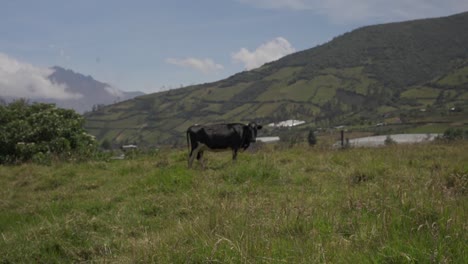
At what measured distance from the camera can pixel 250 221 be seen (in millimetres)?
4820

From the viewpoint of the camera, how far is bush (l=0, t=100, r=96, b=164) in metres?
21.4

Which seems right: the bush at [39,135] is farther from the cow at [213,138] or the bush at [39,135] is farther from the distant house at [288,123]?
the distant house at [288,123]

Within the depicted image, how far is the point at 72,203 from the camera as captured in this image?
28.7 feet

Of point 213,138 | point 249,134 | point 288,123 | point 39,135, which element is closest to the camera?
point 213,138

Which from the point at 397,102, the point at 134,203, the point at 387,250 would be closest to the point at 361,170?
the point at 134,203

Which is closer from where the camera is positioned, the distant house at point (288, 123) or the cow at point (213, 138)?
the cow at point (213, 138)

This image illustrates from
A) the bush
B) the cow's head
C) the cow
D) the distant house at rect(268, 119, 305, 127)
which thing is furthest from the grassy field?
the distant house at rect(268, 119, 305, 127)

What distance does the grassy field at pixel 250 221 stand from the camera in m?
3.86

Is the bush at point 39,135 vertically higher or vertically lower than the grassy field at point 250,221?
higher

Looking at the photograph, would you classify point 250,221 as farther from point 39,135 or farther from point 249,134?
point 39,135

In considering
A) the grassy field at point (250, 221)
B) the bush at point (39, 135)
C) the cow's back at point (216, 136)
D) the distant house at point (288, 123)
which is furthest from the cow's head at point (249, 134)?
the distant house at point (288, 123)

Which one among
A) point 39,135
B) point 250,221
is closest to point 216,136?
point 250,221

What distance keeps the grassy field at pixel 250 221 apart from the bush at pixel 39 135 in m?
11.5

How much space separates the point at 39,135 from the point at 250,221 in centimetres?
2114
